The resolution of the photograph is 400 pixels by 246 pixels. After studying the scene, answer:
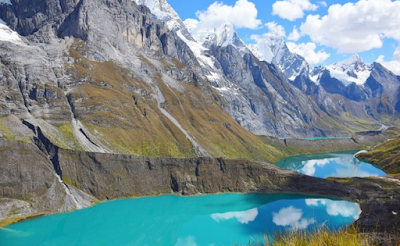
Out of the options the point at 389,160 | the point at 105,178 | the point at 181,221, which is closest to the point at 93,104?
the point at 105,178

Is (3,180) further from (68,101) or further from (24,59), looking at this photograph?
(24,59)

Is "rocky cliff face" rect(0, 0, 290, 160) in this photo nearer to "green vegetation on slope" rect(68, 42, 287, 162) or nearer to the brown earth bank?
"green vegetation on slope" rect(68, 42, 287, 162)

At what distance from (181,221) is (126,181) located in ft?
97.0

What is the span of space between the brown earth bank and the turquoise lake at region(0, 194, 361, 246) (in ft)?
14.3

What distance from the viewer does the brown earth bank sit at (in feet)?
268

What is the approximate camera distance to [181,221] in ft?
268

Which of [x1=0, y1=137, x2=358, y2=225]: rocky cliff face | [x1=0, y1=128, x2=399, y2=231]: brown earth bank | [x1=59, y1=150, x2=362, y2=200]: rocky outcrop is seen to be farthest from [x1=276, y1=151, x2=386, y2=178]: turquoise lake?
[x1=0, y1=137, x2=358, y2=225]: rocky cliff face

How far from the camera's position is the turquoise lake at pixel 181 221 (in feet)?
217

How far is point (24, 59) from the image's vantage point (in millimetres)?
151375

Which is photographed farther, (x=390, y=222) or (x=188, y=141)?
(x=188, y=141)

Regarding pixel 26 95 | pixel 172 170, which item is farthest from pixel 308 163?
pixel 26 95

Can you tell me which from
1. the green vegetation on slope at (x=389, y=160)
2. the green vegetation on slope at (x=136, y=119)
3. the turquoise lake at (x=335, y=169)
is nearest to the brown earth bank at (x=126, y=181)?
the green vegetation on slope at (x=136, y=119)

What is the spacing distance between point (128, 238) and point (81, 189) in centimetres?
3544

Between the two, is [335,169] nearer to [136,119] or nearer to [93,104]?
[136,119]
